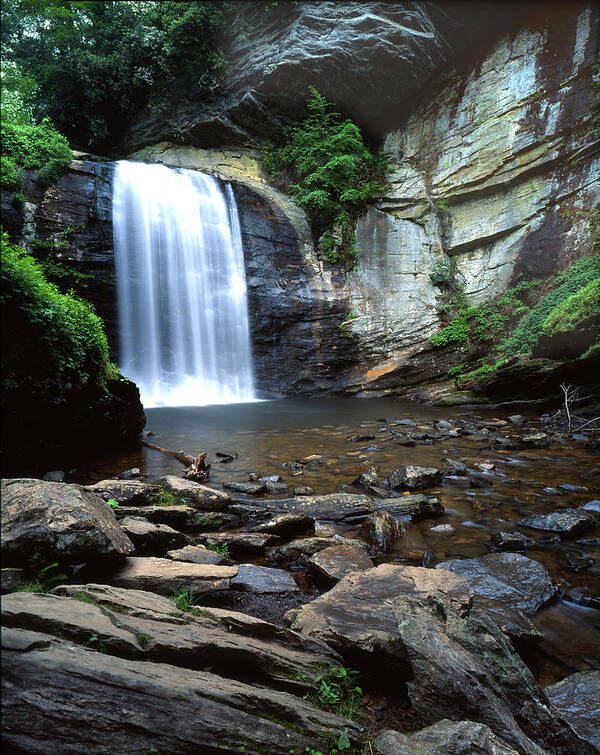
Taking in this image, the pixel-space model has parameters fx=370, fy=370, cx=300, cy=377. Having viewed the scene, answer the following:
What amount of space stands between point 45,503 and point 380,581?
2.23 meters

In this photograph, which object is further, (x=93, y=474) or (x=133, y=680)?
(x=93, y=474)

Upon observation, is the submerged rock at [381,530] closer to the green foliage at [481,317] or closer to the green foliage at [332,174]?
the green foliage at [481,317]

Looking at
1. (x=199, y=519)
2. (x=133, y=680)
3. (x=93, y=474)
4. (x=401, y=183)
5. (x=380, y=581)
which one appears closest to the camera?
(x=133, y=680)

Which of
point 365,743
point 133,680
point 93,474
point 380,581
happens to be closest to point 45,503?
point 133,680

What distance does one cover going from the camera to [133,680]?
1258 mm

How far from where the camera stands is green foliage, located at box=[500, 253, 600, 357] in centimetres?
1245

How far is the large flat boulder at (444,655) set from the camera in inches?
61.1

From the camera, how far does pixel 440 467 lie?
5.95 m

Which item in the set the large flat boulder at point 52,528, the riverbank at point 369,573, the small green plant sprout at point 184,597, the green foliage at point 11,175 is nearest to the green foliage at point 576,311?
the riverbank at point 369,573

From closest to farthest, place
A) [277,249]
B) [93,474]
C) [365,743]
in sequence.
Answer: [365,743]
[93,474]
[277,249]

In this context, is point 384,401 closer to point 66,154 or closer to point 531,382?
point 531,382

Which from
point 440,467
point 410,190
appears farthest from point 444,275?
point 440,467

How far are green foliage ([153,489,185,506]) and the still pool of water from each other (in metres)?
1.17

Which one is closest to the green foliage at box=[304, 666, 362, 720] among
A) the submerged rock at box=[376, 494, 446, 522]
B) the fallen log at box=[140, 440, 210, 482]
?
the submerged rock at box=[376, 494, 446, 522]
